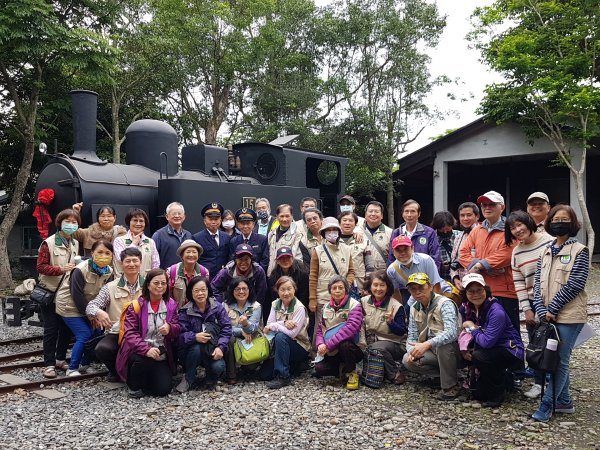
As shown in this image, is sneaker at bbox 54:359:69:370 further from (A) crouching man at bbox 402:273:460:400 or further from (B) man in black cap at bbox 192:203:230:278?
(A) crouching man at bbox 402:273:460:400

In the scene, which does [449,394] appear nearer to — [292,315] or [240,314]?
[292,315]

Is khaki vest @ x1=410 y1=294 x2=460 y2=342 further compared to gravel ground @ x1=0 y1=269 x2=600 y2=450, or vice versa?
khaki vest @ x1=410 y1=294 x2=460 y2=342

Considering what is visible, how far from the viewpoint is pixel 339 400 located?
4414mm

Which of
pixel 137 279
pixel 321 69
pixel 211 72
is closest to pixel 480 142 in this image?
pixel 321 69

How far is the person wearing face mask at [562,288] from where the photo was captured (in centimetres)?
374

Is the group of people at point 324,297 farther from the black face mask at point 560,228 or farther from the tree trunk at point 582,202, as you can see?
the tree trunk at point 582,202

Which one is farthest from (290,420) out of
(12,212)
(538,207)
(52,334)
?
(12,212)

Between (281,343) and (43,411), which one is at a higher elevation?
(281,343)

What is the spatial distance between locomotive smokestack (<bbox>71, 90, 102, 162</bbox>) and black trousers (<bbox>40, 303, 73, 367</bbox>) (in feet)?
→ 8.39

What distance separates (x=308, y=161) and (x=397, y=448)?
7.23 m

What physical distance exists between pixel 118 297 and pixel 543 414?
3.61 metres

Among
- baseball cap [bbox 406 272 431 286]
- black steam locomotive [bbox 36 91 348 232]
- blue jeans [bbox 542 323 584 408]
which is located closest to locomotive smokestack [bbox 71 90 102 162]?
black steam locomotive [bbox 36 91 348 232]

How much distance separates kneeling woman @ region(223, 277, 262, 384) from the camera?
496 cm

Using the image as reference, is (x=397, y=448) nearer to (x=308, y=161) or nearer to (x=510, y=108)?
(x=308, y=161)
